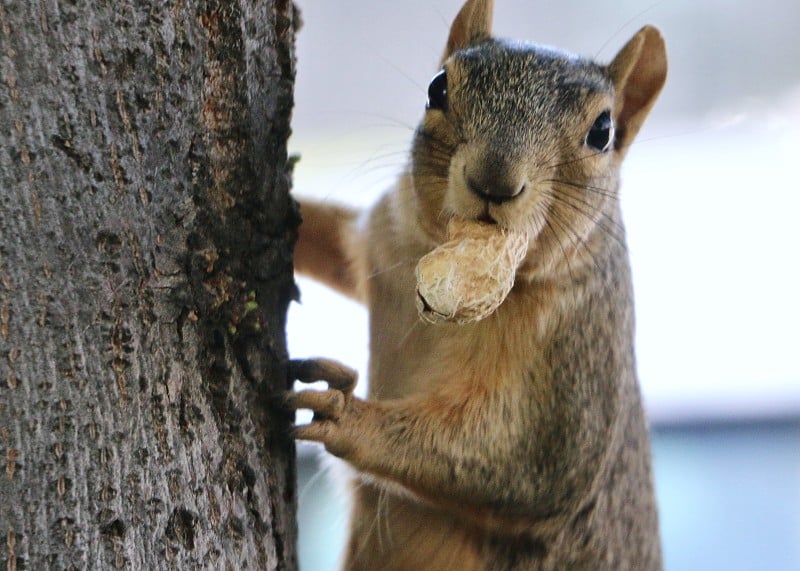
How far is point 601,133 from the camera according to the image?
181cm

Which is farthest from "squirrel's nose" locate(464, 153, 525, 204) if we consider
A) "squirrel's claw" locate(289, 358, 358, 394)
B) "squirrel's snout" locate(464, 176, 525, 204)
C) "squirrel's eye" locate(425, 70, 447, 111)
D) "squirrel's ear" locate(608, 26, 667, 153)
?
"squirrel's ear" locate(608, 26, 667, 153)

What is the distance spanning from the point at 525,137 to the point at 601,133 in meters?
0.25

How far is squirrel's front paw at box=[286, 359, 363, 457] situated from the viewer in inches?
61.4

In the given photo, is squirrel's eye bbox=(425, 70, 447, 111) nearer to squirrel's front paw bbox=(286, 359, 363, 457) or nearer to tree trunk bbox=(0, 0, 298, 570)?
tree trunk bbox=(0, 0, 298, 570)

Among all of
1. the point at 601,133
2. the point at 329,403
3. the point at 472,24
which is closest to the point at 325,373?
the point at 329,403

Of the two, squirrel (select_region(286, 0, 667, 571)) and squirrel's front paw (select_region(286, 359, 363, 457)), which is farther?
squirrel (select_region(286, 0, 667, 571))

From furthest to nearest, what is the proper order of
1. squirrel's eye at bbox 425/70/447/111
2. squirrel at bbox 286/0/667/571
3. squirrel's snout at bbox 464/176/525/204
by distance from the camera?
1. squirrel's eye at bbox 425/70/447/111
2. squirrel at bbox 286/0/667/571
3. squirrel's snout at bbox 464/176/525/204

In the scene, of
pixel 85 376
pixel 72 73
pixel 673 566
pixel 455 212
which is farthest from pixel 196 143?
pixel 673 566

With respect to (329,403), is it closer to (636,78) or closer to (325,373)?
(325,373)

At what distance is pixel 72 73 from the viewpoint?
3.68 ft

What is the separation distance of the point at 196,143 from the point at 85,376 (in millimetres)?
369

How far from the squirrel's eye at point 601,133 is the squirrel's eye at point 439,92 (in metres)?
0.29

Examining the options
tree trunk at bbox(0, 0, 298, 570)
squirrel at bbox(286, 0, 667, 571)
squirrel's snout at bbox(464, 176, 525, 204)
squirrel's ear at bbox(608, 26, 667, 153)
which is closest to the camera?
tree trunk at bbox(0, 0, 298, 570)

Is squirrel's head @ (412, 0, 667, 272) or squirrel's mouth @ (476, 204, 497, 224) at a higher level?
squirrel's head @ (412, 0, 667, 272)
